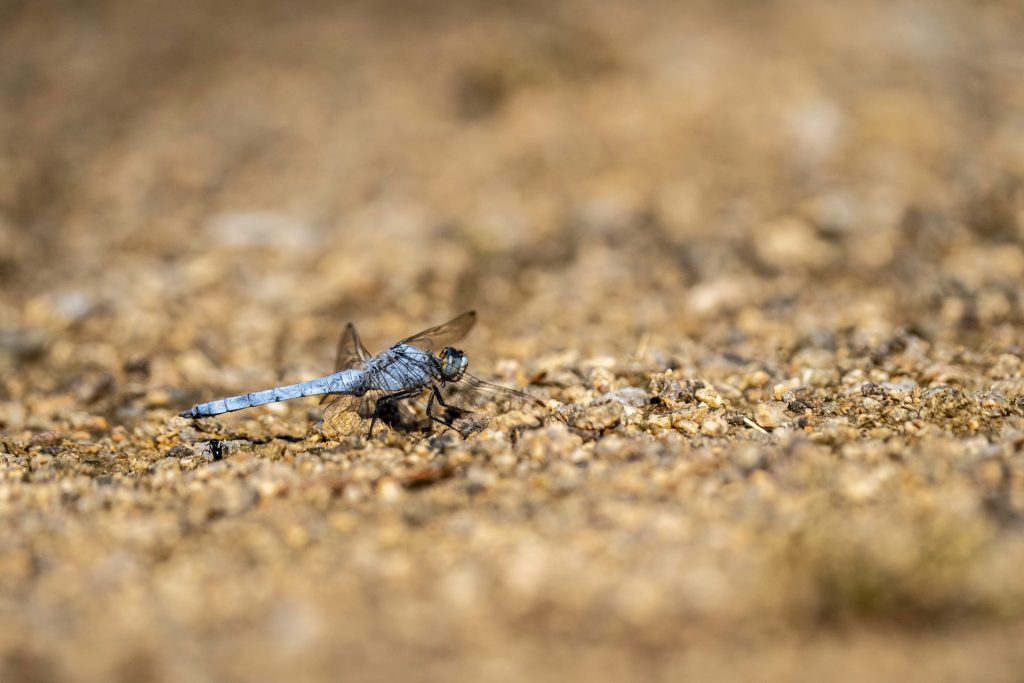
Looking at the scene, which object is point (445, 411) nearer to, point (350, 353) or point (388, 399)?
point (388, 399)

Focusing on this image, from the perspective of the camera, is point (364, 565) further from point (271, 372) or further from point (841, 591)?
point (271, 372)

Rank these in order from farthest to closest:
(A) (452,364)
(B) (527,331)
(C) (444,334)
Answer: (B) (527,331) < (C) (444,334) < (A) (452,364)

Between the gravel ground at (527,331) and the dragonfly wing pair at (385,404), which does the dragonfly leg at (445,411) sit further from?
the gravel ground at (527,331)

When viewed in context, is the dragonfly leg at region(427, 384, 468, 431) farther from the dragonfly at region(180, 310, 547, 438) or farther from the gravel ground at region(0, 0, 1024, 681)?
the gravel ground at region(0, 0, 1024, 681)

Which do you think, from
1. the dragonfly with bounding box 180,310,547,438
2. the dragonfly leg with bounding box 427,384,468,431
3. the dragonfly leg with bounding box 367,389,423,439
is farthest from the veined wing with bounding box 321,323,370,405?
the dragonfly leg with bounding box 427,384,468,431

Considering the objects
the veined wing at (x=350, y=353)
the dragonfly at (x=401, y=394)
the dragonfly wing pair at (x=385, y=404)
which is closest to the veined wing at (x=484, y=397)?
the dragonfly at (x=401, y=394)

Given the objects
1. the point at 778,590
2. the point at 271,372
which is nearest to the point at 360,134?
the point at 271,372

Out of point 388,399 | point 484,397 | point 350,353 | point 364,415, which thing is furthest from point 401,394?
point 350,353
